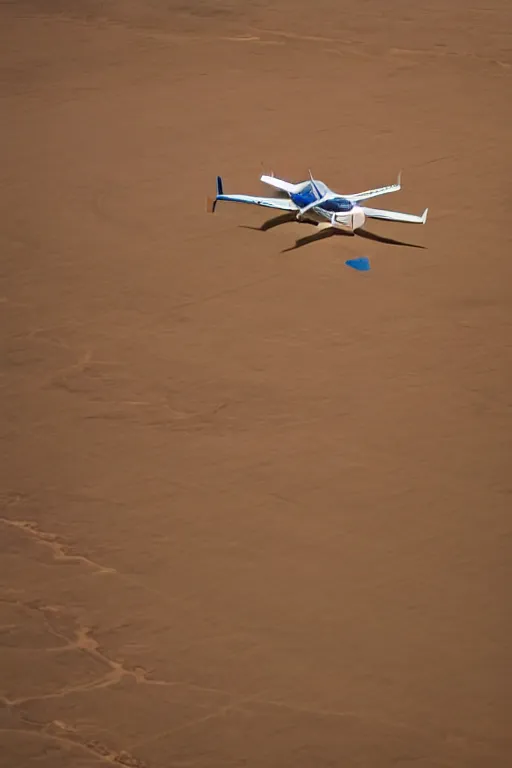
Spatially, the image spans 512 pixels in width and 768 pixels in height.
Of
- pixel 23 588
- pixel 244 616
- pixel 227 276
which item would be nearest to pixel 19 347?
pixel 227 276

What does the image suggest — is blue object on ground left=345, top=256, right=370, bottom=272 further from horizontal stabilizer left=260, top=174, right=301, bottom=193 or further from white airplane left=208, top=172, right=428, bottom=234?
horizontal stabilizer left=260, top=174, right=301, bottom=193

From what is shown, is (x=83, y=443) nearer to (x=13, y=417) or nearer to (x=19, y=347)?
(x=13, y=417)

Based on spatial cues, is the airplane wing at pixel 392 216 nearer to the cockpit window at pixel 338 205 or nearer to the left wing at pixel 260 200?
the cockpit window at pixel 338 205

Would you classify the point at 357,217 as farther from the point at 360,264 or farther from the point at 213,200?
the point at 213,200

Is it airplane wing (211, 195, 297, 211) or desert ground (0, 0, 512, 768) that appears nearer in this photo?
desert ground (0, 0, 512, 768)

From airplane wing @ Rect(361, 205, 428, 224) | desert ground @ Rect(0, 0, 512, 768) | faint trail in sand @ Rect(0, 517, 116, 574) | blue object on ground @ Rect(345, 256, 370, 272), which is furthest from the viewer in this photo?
airplane wing @ Rect(361, 205, 428, 224)

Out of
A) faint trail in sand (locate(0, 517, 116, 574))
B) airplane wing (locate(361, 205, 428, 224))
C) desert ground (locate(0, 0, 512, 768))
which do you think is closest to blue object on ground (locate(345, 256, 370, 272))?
desert ground (locate(0, 0, 512, 768))
